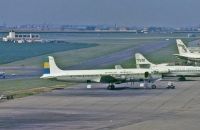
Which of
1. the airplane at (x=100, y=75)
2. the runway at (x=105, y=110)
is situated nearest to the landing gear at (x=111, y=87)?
the airplane at (x=100, y=75)

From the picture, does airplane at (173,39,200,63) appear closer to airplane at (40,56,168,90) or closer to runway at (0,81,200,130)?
airplane at (40,56,168,90)

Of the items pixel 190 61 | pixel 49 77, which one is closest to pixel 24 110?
pixel 49 77

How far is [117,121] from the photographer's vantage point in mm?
70188

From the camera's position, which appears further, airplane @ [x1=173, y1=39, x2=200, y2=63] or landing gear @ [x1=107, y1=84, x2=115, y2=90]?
airplane @ [x1=173, y1=39, x2=200, y2=63]

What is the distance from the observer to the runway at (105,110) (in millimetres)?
67375

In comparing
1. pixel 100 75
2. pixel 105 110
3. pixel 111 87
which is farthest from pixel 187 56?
pixel 105 110

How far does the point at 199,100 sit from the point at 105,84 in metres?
27.8

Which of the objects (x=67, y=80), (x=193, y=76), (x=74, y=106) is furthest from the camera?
(x=193, y=76)

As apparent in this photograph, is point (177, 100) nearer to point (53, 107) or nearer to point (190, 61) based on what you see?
point (53, 107)

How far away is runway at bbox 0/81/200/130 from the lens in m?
67.4

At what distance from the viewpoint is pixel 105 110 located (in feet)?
261

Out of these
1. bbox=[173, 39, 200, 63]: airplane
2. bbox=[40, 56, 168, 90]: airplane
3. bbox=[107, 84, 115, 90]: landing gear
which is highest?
bbox=[173, 39, 200, 63]: airplane

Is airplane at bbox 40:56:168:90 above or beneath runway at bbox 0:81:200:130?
above

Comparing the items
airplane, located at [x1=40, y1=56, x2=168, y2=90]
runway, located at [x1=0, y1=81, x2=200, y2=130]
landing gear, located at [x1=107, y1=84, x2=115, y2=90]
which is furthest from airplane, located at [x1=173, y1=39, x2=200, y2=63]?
landing gear, located at [x1=107, y1=84, x2=115, y2=90]
